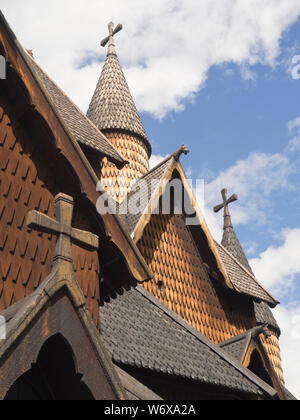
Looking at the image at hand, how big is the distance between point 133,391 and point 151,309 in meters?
4.98

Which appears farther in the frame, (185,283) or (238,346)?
(185,283)

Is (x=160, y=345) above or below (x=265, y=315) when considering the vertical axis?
below

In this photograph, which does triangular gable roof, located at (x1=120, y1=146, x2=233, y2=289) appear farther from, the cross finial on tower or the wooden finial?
the cross finial on tower

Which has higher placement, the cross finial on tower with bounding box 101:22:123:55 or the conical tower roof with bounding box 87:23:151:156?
the cross finial on tower with bounding box 101:22:123:55

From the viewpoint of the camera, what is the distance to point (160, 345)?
8453 mm

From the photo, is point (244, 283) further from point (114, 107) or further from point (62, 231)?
point (62, 231)

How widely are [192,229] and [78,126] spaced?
3.61m

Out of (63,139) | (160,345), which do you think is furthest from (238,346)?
(63,139)

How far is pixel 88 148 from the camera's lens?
35.6ft

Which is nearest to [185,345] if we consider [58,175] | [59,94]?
[58,175]

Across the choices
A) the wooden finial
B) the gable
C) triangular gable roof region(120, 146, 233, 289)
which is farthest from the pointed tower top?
the wooden finial

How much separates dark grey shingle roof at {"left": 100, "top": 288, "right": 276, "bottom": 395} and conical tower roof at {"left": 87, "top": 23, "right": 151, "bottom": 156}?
8.58m

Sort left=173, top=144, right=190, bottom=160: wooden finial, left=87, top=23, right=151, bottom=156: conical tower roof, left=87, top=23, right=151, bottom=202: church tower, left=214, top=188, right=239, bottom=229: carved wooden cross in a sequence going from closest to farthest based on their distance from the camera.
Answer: left=173, top=144, right=190, bottom=160: wooden finial → left=87, top=23, right=151, bottom=202: church tower → left=87, top=23, right=151, bottom=156: conical tower roof → left=214, top=188, right=239, bottom=229: carved wooden cross

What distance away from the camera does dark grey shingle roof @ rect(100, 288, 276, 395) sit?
7.53m
